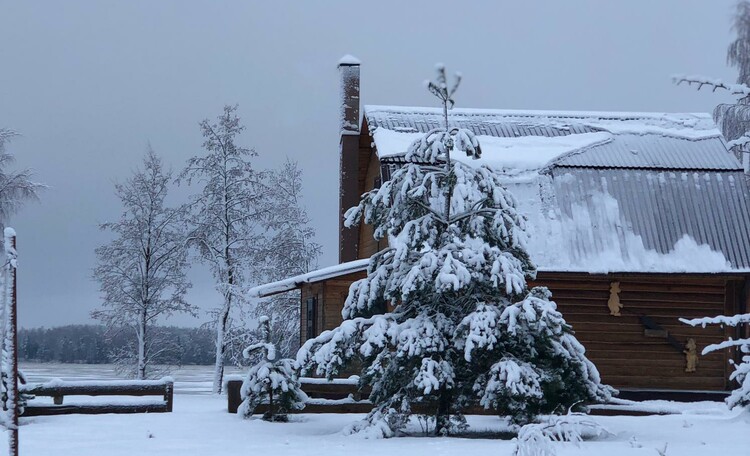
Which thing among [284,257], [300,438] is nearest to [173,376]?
[284,257]

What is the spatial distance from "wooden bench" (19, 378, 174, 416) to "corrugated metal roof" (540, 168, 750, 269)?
9590 millimetres

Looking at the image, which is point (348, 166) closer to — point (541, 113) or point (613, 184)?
point (541, 113)

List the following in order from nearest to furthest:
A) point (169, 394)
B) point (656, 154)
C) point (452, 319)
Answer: point (452, 319), point (169, 394), point (656, 154)

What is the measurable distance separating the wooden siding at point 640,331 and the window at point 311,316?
549 cm

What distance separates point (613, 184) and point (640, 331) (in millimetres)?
3767

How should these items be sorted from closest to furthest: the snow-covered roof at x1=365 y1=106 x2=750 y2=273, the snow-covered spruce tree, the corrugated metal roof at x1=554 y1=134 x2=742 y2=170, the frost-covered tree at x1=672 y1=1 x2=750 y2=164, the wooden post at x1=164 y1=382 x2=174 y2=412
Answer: the snow-covered spruce tree, the wooden post at x1=164 y1=382 x2=174 y2=412, the snow-covered roof at x1=365 y1=106 x2=750 y2=273, the corrugated metal roof at x1=554 y1=134 x2=742 y2=170, the frost-covered tree at x1=672 y1=1 x2=750 y2=164

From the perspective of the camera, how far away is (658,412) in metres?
19.4

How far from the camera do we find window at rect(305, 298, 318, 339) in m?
23.7

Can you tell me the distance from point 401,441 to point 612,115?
16352 mm

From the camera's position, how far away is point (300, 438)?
15070mm

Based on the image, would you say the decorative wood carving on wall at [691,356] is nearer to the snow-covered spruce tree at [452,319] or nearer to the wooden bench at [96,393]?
the snow-covered spruce tree at [452,319]

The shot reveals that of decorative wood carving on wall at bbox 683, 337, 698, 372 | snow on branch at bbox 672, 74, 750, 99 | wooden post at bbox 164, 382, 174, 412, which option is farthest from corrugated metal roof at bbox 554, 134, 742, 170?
snow on branch at bbox 672, 74, 750, 99

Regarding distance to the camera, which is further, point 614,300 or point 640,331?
point 640,331

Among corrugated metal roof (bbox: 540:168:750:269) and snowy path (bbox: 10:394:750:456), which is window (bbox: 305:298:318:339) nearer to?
snowy path (bbox: 10:394:750:456)
